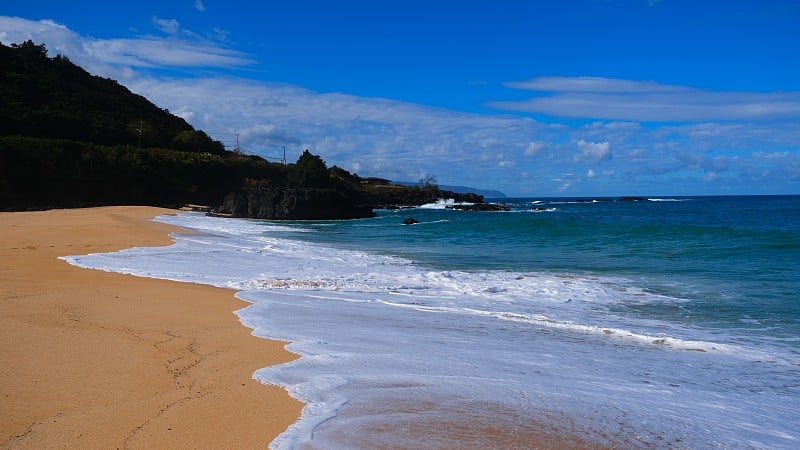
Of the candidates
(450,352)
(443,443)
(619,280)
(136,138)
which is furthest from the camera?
(136,138)

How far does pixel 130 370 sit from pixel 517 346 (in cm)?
401

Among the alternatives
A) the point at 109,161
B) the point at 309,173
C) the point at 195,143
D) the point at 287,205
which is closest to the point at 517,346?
the point at 287,205

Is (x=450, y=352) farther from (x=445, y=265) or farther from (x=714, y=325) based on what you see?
(x=445, y=265)

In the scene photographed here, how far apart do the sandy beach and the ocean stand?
33cm

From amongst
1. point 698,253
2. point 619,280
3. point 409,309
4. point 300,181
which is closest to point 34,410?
point 409,309

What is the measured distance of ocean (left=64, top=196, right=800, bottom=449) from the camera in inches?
A: 160

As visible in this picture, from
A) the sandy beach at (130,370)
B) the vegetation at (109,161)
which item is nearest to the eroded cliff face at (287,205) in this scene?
the vegetation at (109,161)

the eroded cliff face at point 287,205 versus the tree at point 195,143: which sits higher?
the tree at point 195,143

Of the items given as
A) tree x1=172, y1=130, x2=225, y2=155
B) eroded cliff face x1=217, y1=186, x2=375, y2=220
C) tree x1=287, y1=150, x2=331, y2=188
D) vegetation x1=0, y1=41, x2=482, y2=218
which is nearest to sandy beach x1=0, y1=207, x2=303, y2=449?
vegetation x1=0, y1=41, x2=482, y2=218

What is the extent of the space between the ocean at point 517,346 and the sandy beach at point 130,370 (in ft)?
1.10

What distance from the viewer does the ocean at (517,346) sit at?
407cm

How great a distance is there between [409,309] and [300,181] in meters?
48.7

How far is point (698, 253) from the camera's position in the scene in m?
18.2

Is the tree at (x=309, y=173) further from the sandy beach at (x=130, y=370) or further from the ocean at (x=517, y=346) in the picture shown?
the sandy beach at (x=130, y=370)
